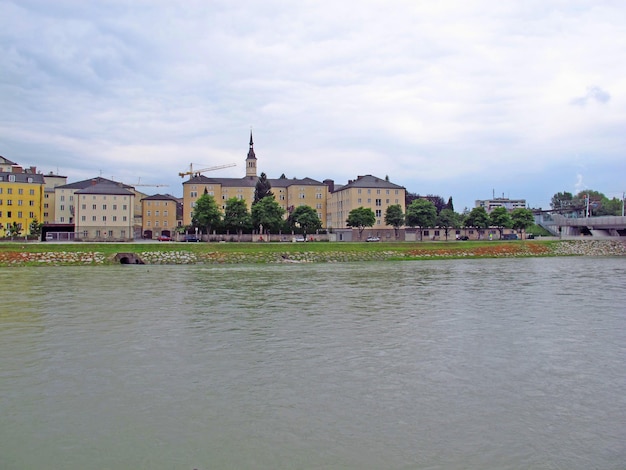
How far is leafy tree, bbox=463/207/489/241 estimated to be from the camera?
377ft

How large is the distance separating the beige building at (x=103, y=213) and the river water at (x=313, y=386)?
8107cm

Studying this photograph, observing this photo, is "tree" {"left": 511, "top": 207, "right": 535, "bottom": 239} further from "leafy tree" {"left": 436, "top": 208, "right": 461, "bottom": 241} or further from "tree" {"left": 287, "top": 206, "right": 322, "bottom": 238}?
"tree" {"left": 287, "top": 206, "right": 322, "bottom": 238}

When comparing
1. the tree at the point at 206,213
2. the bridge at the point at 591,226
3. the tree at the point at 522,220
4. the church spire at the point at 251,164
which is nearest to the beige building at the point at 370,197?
the tree at the point at 522,220

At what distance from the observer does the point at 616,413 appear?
33.4 ft

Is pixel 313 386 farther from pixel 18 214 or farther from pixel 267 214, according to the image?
pixel 18 214

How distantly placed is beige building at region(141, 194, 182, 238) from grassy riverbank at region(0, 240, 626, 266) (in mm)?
58024

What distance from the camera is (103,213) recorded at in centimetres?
10138

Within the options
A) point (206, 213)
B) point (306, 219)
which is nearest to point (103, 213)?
point (206, 213)

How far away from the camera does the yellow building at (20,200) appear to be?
98.6 meters

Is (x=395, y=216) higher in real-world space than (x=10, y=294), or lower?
higher

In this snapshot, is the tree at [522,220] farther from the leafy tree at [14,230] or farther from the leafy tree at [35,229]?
the leafy tree at [14,230]

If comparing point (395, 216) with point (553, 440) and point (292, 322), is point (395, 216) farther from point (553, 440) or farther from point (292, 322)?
point (553, 440)

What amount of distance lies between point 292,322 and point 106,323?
7.27 m

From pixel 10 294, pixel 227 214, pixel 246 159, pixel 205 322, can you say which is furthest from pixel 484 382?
pixel 246 159
